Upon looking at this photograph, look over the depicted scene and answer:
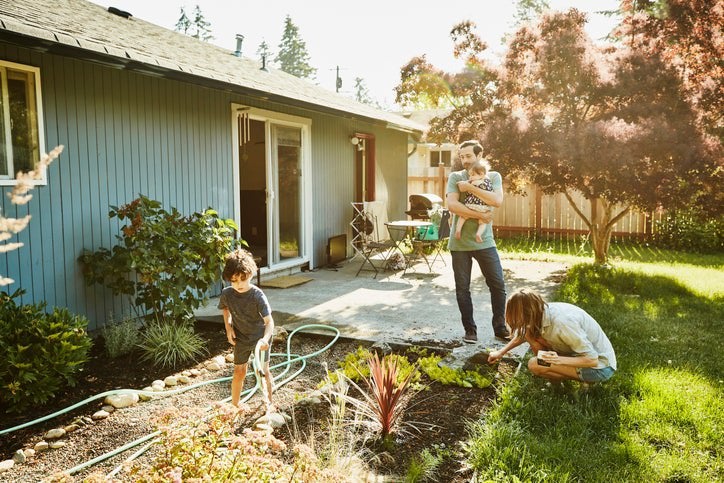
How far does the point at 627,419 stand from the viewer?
125 inches

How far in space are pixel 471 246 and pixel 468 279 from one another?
0.93 feet

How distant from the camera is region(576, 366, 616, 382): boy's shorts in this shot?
3336 mm

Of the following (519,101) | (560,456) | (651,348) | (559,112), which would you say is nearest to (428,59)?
(519,101)

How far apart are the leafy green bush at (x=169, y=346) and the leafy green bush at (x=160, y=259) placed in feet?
0.62

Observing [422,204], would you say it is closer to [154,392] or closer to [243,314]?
[154,392]

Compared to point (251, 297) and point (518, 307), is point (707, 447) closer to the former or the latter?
point (518, 307)

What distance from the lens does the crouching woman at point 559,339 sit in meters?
3.24

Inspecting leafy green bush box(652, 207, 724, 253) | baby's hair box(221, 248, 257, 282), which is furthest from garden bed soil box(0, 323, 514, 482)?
leafy green bush box(652, 207, 724, 253)

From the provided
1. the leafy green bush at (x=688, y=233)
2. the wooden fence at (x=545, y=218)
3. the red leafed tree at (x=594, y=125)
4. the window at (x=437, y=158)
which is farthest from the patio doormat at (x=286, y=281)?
the window at (x=437, y=158)

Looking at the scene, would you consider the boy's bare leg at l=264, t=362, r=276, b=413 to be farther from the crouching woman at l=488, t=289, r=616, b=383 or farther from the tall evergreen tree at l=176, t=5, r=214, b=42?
the tall evergreen tree at l=176, t=5, r=214, b=42

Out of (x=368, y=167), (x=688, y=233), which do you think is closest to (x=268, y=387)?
(x=368, y=167)

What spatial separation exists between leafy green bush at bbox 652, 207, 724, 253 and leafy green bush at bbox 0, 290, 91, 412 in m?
10.3

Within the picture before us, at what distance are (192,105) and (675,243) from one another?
9.59 m

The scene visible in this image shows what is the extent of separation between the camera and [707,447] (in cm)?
291
